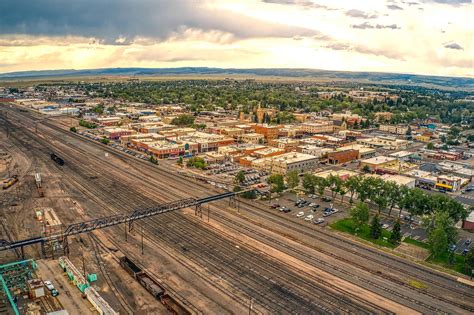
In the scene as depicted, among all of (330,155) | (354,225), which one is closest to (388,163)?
(330,155)

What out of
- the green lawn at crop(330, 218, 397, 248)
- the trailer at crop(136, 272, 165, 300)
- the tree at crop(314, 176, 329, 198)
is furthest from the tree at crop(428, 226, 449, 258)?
the trailer at crop(136, 272, 165, 300)

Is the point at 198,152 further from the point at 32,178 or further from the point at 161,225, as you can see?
the point at 161,225

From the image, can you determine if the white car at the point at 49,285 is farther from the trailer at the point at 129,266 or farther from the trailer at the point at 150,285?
the trailer at the point at 150,285

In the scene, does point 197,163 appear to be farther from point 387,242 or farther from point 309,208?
point 387,242

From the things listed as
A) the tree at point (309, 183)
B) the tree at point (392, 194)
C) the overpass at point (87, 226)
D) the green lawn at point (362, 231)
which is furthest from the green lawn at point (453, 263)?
the overpass at point (87, 226)

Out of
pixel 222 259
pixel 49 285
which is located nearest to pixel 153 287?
pixel 222 259
